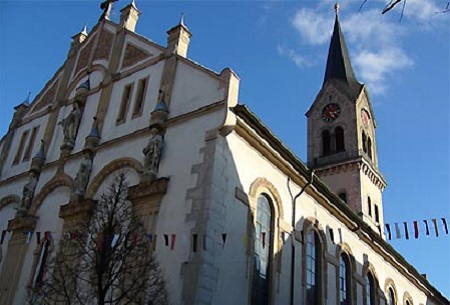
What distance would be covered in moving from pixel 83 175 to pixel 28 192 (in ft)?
12.7

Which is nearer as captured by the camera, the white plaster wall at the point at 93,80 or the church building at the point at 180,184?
the church building at the point at 180,184

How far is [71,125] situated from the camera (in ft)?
70.5

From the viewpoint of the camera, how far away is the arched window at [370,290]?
24.5 metres

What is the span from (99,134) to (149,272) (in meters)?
7.82

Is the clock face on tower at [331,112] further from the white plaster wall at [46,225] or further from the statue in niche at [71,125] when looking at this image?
the white plaster wall at [46,225]

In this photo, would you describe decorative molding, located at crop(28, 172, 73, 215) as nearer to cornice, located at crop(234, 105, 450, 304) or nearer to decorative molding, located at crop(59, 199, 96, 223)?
decorative molding, located at crop(59, 199, 96, 223)

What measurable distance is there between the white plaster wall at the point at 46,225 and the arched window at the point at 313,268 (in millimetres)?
9609

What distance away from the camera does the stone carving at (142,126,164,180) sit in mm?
16500

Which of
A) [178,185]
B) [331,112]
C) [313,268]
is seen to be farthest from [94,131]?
[331,112]

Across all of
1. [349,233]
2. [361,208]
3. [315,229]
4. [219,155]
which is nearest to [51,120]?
[219,155]

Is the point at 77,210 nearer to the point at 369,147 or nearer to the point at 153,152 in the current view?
the point at 153,152

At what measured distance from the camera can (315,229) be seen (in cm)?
2112

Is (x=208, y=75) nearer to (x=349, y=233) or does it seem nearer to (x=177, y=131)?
(x=177, y=131)

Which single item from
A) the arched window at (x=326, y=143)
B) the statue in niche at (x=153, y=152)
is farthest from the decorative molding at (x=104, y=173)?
the arched window at (x=326, y=143)
